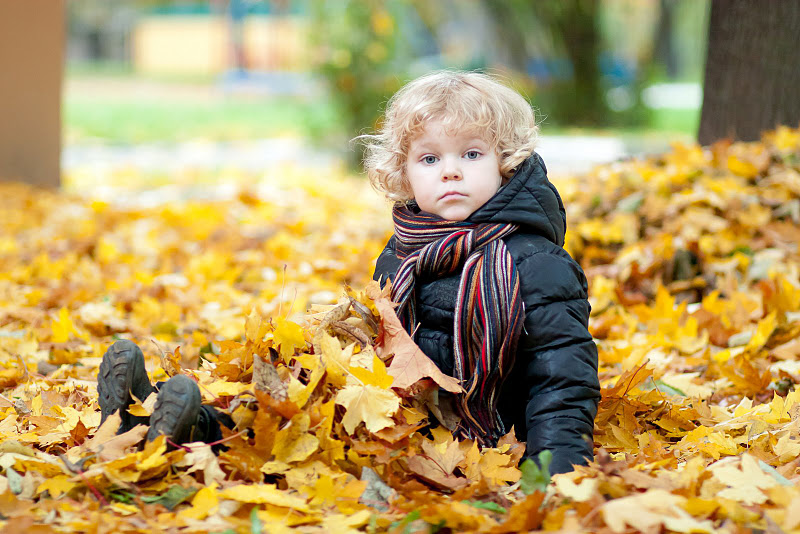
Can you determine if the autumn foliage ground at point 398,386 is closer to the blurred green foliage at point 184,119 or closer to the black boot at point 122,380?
the black boot at point 122,380

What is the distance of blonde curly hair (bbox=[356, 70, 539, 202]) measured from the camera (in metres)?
2.11

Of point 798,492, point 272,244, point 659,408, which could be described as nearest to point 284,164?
point 272,244

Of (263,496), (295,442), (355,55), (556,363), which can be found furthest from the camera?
(355,55)

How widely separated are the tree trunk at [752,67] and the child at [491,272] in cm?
313

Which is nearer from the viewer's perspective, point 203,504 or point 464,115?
point 203,504

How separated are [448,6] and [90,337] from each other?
14.5 metres

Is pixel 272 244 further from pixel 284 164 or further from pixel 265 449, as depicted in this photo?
pixel 284 164

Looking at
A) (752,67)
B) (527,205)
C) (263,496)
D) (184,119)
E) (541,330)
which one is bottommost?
(184,119)

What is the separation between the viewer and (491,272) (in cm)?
205

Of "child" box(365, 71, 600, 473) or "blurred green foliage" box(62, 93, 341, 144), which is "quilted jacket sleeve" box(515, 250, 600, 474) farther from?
"blurred green foliage" box(62, 93, 341, 144)

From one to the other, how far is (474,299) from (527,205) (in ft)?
0.87

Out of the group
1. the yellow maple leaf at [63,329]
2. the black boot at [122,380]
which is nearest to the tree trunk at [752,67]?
the yellow maple leaf at [63,329]

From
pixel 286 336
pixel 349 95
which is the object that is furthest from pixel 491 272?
pixel 349 95

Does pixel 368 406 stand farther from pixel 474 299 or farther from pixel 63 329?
pixel 63 329
